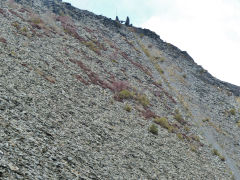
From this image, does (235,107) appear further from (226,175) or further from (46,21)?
(46,21)

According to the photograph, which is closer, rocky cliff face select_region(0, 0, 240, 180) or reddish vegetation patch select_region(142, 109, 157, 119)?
rocky cliff face select_region(0, 0, 240, 180)

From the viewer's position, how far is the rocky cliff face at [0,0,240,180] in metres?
17.5

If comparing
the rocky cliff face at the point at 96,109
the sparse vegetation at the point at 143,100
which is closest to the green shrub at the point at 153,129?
the rocky cliff face at the point at 96,109

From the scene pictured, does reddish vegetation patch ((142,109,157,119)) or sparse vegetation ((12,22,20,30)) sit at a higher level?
sparse vegetation ((12,22,20,30))

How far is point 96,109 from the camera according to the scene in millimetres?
30188

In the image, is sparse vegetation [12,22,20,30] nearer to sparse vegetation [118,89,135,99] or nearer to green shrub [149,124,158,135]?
sparse vegetation [118,89,135,99]

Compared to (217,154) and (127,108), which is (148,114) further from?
(217,154)

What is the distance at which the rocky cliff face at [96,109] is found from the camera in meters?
17.5

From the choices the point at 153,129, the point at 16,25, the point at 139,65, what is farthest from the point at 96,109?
the point at 139,65

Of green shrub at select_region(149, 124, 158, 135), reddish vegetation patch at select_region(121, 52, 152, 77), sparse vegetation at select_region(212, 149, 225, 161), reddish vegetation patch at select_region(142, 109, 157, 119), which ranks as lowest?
green shrub at select_region(149, 124, 158, 135)

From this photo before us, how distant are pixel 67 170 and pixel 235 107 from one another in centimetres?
5321

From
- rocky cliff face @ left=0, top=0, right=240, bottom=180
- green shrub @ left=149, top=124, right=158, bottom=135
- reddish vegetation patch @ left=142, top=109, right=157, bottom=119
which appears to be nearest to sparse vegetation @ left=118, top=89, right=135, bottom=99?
rocky cliff face @ left=0, top=0, right=240, bottom=180

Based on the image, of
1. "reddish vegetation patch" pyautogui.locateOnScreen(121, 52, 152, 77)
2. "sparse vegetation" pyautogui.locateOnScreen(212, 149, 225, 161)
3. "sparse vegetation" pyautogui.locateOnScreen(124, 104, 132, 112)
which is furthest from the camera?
"reddish vegetation patch" pyautogui.locateOnScreen(121, 52, 152, 77)

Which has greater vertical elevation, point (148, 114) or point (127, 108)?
point (148, 114)
